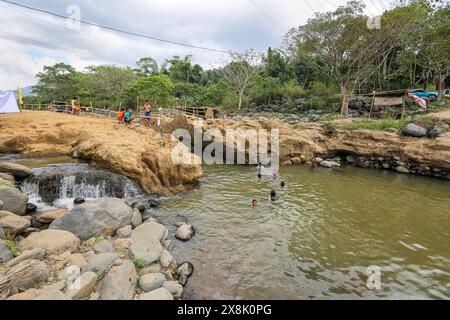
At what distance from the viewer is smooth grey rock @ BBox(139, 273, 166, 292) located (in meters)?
4.86

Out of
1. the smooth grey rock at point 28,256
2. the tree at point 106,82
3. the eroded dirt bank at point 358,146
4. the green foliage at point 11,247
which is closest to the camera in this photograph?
the smooth grey rock at point 28,256

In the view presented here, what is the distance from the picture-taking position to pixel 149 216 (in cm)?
855

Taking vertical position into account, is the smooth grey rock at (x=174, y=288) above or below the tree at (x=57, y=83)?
below

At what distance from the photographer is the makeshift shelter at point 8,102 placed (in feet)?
51.6

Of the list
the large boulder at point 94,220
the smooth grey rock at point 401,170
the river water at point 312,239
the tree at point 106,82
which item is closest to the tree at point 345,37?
the smooth grey rock at point 401,170

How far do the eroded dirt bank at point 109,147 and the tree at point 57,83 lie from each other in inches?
1305

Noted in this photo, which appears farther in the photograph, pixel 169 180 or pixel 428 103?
pixel 428 103

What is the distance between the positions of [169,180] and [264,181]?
5.40 metres

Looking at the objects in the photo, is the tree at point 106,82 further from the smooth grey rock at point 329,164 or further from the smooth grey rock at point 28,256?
the smooth grey rock at point 28,256

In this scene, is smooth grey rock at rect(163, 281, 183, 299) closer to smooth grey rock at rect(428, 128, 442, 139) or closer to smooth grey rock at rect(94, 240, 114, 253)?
smooth grey rock at rect(94, 240, 114, 253)

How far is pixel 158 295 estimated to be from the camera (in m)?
4.59

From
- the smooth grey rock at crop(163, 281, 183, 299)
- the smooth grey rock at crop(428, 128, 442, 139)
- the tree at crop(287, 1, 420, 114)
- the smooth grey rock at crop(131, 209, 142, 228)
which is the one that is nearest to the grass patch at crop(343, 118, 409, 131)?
the smooth grey rock at crop(428, 128, 442, 139)
